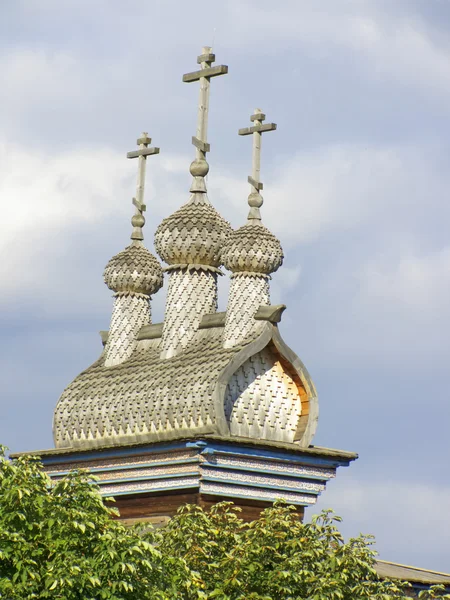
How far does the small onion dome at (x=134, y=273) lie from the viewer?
2669cm

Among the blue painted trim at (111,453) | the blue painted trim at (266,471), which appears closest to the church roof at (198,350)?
the blue painted trim at (111,453)

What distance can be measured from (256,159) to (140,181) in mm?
3380

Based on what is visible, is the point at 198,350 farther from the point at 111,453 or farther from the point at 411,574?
the point at 411,574

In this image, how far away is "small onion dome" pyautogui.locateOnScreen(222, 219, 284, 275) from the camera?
24031mm

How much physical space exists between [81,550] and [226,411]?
5.81 meters

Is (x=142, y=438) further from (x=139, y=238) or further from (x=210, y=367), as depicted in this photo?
(x=139, y=238)

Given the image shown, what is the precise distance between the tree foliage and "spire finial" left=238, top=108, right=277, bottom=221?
5.63 m

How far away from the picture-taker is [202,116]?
83.4 feet

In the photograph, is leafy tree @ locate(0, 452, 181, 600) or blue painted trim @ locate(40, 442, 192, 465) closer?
leafy tree @ locate(0, 452, 181, 600)

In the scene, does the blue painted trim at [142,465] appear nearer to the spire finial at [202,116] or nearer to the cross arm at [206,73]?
the spire finial at [202,116]

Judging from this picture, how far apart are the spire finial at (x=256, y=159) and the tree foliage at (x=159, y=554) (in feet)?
18.5

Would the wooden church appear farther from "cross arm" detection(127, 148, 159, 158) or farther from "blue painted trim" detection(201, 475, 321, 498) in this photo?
"cross arm" detection(127, 148, 159, 158)

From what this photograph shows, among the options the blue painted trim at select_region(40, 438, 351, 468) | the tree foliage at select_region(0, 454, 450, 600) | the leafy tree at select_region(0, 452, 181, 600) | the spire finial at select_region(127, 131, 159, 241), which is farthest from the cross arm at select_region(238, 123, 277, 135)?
the leafy tree at select_region(0, 452, 181, 600)

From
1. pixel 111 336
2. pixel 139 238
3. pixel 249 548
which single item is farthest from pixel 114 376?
pixel 249 548
